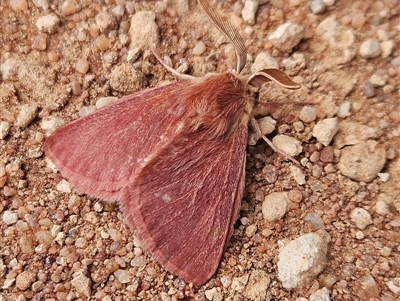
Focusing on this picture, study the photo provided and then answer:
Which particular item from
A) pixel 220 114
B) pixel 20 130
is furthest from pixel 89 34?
pixel 220 114

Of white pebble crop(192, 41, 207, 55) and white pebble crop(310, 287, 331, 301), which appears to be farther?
white pebble crop(192, 41, 207, 55)

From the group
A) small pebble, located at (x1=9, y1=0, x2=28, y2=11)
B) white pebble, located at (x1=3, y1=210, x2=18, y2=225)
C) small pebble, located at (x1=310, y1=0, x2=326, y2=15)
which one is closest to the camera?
white pebble, located at (x1=3, y1=210, x2=18, y2=225)

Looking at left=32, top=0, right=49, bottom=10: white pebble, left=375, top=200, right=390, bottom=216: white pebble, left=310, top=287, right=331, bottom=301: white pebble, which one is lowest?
left=310, top=287, right=331, bottom=301: white pebble

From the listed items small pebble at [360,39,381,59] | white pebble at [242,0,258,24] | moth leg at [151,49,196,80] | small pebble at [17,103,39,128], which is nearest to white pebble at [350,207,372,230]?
small pebble at [360,39,381,59]

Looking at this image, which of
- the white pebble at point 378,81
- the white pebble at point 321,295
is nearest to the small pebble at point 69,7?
the white pebble at point 378,81

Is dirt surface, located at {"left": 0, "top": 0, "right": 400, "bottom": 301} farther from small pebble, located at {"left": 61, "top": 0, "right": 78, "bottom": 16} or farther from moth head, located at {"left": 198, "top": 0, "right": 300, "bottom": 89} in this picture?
moth head, located at {"left": 198, "top": 0, "right": 300, "bottom": 89}

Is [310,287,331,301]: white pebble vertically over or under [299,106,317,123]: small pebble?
under

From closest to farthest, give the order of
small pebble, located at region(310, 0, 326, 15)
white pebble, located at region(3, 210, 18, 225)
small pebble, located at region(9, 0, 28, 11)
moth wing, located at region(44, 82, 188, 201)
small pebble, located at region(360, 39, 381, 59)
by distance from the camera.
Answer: moth wing, located at region(44, 82, 188, 201) < white pebble, located at region(3, 210, 18, 225) < small pebble, located at region(360, 39, 381, 59) < small pebble, located at region(310, 0, 326, 15) < small pebble, located at region(9, 0, 28, 11)
